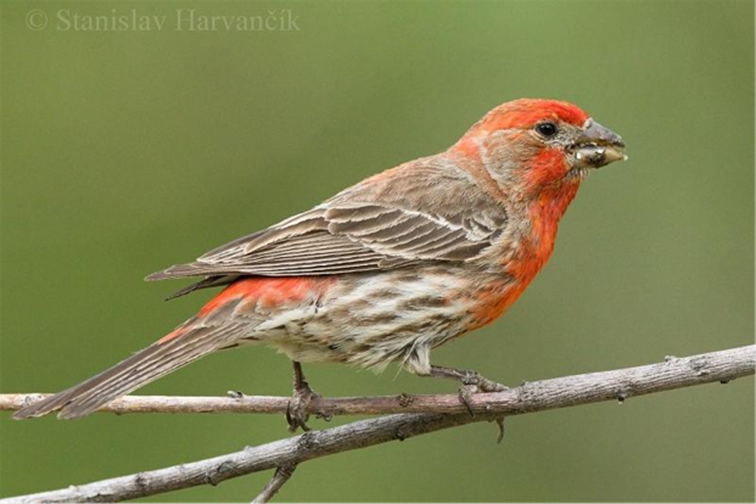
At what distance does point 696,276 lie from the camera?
7.99 metres

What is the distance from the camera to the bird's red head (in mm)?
6387

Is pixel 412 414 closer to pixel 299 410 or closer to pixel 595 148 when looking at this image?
pixel 299 410

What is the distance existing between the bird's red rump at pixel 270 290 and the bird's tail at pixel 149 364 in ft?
0.21

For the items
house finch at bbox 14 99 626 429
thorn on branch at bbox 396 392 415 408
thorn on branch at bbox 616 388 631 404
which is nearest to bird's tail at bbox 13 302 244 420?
house finch at bbox 14 99 626 429

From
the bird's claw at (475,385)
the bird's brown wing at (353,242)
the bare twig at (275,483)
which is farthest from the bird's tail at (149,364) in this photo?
the bird's claw at (475,385)

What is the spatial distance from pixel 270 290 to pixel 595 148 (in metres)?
1.82

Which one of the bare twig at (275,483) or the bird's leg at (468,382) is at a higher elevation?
the bird's leg at (468,382)

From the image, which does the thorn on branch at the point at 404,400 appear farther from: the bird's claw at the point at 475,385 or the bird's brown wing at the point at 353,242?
the bird's brown wing at the point at 353,242

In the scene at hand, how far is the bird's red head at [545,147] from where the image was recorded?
6387mm

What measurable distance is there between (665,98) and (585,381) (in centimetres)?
332

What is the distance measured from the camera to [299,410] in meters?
5.54

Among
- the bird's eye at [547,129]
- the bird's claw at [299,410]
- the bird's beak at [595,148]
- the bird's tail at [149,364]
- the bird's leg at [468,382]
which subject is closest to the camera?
the bird's tail at [149,364]

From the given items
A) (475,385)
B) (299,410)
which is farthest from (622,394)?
(299,410)

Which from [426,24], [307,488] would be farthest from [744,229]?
[307,488]
